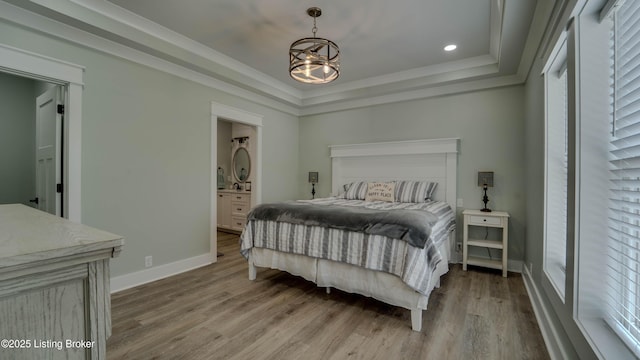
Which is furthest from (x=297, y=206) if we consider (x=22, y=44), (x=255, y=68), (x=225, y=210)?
(x=225, y=210)

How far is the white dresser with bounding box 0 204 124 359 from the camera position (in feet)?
1.83

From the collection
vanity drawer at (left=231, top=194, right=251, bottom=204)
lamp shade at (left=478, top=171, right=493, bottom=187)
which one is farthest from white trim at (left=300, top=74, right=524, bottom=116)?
vanity drawer at (left=231, top=194, right=251, bottom=204)

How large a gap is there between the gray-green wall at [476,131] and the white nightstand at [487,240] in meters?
0.24

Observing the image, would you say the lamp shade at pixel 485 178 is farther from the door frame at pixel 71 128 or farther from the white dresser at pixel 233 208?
the door frame at pixel 71 128

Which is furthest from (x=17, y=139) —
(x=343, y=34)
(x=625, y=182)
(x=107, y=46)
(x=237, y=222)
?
(x=625, y=182)

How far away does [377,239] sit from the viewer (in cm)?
229

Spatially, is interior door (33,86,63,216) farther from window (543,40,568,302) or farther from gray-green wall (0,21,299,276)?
window (543,40,568,302)

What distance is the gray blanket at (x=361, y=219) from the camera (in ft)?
7.09

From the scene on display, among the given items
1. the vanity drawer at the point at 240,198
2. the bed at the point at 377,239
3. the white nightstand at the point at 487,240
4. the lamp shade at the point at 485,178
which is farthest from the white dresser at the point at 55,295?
the vanity drawer at the point at 240,198

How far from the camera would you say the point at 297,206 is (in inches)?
114

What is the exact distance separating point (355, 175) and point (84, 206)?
3.55 metres

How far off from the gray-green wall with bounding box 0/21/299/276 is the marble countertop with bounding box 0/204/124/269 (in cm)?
217

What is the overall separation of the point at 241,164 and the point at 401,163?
11.5 feet

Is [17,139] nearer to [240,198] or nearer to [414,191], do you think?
[240,198]
